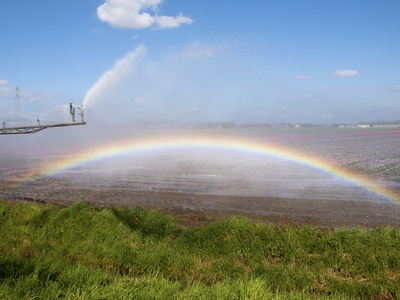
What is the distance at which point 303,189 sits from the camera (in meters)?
16.9

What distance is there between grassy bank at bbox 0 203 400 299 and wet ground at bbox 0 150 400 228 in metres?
2.77

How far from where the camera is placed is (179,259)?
6.82 m

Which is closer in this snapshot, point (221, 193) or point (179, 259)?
point (179, 259)

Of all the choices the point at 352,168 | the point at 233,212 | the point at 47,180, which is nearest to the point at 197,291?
the point at 233,212

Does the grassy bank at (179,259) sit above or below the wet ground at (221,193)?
above

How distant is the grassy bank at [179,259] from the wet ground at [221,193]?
2768 millimetres

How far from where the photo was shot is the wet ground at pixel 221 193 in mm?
12016

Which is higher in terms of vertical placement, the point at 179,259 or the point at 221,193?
the point at 179,259

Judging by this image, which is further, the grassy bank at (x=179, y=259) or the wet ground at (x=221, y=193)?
the wet ground at (x=221, y=193)

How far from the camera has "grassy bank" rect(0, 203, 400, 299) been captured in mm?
4898

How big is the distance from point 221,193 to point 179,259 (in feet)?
31.1

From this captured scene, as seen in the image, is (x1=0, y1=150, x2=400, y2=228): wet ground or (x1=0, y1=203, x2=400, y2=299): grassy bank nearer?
(x1=0, y1=203, x2=400, y2=299): grassy bank

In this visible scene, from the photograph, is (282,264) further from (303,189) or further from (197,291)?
(303,189)

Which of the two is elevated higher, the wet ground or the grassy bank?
the grassy bank
